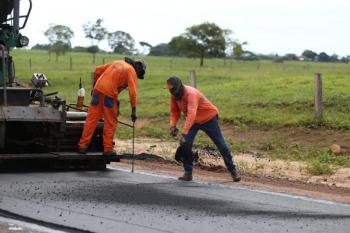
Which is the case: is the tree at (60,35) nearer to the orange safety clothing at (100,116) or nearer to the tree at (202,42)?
the tree at (202,42)

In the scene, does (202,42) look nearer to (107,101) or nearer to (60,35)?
(60,35)

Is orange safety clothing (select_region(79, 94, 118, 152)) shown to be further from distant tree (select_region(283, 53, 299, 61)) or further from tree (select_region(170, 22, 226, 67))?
distant tree (select_region(283, 53, 299, 61))

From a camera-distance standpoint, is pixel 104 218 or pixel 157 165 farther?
pixel 157 165

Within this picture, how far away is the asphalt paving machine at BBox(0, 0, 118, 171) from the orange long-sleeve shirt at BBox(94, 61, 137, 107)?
2.01 ft

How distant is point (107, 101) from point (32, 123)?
121 cm

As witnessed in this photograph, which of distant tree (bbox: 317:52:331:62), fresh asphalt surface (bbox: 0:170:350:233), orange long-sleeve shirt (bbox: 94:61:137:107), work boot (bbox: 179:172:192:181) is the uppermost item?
orange long-sleeve shirt (bbox: 94:61:137:107)

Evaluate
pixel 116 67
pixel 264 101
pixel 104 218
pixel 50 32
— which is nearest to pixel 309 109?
pixel 264 101

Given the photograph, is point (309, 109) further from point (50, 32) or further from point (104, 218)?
point (50, 32)

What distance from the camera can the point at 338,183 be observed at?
11.2m

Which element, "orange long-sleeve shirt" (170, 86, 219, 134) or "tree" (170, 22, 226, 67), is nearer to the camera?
"orange long-sleeve shirt" (170, 86, 219, 134)

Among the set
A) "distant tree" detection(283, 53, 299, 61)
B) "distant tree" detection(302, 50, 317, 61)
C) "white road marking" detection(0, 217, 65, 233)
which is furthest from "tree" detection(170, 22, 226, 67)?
"white road marking" detection(0, 217, 65, 233)

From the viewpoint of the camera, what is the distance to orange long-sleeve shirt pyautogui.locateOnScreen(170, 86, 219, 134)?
10055 millimetres

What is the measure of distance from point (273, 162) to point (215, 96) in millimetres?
10076

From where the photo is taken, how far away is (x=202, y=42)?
71.1 meters
